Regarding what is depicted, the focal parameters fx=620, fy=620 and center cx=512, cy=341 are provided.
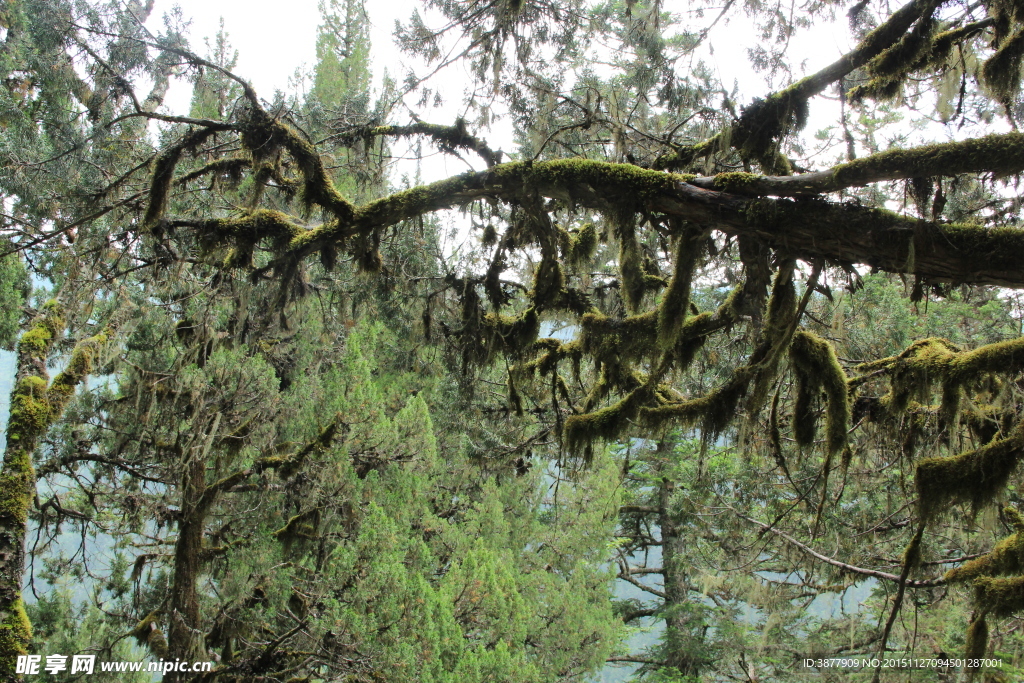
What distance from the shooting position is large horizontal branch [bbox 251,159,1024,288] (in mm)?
2385

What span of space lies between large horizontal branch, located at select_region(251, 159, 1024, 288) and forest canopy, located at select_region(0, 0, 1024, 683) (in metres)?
0.02

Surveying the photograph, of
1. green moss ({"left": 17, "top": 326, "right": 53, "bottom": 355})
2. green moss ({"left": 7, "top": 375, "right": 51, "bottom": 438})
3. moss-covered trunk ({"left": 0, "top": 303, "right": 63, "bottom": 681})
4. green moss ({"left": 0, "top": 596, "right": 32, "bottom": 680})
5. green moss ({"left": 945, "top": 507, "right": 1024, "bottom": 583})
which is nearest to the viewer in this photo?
green moss ({"left": 945, "top": 507, "right": 1024, "bottom": 583})

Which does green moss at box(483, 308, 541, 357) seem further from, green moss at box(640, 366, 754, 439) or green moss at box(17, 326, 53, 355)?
green moss at box(17, 326, 53, 355)

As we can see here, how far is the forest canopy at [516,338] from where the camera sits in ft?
10.2

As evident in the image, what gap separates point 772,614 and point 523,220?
22.5 ft

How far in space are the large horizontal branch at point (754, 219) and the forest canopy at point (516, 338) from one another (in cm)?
2

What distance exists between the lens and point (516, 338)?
14.6 feet

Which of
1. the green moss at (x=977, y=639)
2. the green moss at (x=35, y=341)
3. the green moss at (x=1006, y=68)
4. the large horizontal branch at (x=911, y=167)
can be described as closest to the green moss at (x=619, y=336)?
the large horizontal branch at (x=911, y=167)

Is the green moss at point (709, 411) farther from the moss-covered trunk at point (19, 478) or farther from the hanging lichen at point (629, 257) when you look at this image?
the moss-covered trunk at point (19, 478)

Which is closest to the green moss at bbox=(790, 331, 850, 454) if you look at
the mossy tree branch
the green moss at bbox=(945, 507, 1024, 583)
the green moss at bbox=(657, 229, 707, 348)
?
the green moss at bbox=(657, 229, 707, 348)

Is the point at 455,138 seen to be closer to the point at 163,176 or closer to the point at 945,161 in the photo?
the point at 163,176

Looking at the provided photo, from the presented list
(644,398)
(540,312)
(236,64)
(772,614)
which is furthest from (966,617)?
(236,64)

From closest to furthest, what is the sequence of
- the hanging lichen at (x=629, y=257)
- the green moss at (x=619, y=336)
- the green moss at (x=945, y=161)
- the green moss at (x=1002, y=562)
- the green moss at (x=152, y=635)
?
the green moss at (x=945, y=161)
the hanging lichen at (x=629, y=257)
the green moss at (x=1002, y=562)
the green moss at (x=619, y=336)
the green moss at (x=152, y=635)

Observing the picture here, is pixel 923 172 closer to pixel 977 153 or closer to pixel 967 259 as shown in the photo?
pixel 977 153
